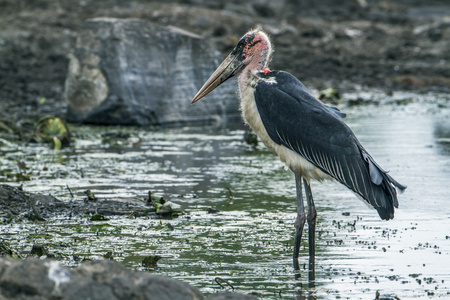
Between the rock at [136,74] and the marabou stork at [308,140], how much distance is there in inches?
242

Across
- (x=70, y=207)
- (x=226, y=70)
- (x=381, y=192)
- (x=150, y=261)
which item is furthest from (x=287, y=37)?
(x=150, y=261)

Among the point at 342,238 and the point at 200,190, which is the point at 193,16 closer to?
the point at 200,190

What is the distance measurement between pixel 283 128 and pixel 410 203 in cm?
222

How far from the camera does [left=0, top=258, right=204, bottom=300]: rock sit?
349 centimetres

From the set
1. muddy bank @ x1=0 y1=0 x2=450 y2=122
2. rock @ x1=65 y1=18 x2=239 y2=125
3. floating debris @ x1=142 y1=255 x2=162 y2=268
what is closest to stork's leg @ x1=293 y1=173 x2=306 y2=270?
floating debris @ x1=142 y1=255 x2=162 y2=268

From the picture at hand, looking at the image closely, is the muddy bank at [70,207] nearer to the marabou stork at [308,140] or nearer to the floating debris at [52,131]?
the marabou stork at [308,140]

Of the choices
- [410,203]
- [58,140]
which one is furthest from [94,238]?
[58,140]

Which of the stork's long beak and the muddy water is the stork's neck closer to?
the stork's long beak

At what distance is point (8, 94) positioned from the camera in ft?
47.3

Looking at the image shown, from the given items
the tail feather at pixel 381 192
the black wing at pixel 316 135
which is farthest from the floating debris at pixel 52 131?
the tail feather at pixel 381 192

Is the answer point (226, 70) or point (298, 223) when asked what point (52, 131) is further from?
point (298, 223)

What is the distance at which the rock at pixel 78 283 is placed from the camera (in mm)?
3488

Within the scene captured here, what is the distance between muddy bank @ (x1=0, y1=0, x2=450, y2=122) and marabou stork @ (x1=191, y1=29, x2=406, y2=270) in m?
7.63

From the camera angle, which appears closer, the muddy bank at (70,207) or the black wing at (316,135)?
the black wing at (316,135)
